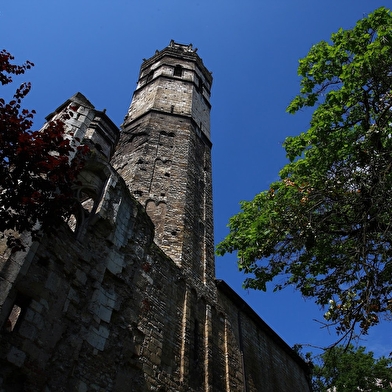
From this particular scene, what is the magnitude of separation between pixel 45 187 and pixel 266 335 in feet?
40.4

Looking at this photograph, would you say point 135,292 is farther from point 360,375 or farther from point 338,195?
point 360,375

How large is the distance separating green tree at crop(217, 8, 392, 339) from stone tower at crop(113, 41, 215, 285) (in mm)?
3080

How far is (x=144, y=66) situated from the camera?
76.2ft

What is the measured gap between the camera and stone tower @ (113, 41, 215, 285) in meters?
12.9

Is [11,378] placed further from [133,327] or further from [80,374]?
[133,327]

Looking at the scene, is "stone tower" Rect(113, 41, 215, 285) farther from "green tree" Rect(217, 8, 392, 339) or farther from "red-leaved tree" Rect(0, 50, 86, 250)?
"red-leaved tree" Rect(0, 50, 86, 250)

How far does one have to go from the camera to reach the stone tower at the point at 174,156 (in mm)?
12938

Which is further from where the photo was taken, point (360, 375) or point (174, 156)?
point (360, 375)

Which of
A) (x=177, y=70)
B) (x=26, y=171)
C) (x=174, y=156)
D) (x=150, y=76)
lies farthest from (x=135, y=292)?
(x=177, y=70)

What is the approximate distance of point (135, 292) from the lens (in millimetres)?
9016

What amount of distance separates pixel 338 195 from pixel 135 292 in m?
4.93

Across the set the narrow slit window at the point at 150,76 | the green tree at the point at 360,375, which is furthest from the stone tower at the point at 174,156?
the green tree at the point at 360,375

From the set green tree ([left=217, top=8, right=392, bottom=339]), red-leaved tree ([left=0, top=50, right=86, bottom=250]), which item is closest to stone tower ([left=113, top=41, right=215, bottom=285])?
green tree ([left=217, top=8, right=392, bottom=339])

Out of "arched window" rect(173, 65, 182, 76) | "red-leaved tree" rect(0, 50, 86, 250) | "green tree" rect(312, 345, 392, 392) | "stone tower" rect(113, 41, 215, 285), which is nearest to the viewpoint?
"red-leaved tree" rect(0, 50, 86, 250)
